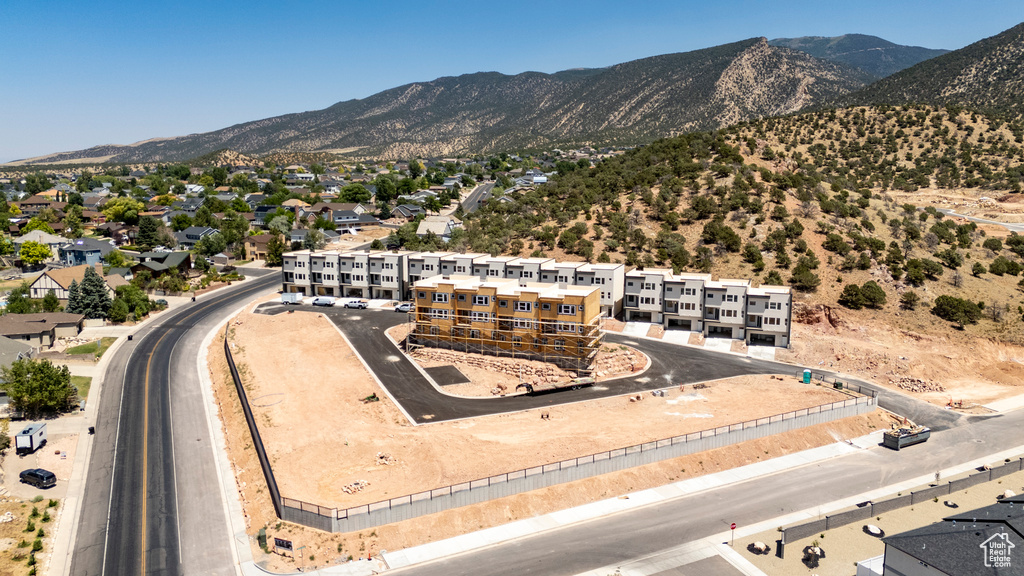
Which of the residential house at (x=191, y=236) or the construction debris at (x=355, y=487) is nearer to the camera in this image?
the construction debris at (x=355, y=487)

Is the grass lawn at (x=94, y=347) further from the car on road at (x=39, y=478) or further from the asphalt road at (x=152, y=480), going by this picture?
the car on road at (x=39, y=478)

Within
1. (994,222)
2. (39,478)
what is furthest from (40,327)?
(994,222)

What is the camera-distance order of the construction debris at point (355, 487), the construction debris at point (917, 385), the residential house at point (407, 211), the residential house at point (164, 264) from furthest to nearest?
the residential house at point (407, 211) < the residential house at point (164, 264) < the construction debris at point (917, 385) < the construction debris at point (355, 487)

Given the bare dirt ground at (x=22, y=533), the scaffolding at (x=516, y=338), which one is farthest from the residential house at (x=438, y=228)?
the bare dirt ground at (x=22, y=533)

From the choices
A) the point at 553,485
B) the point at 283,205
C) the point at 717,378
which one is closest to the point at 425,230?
the point at 283,205

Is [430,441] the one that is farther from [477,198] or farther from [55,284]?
[477,198]

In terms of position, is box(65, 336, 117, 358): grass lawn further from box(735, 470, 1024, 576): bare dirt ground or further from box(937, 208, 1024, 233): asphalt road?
box(937, 208, 1024, 233): asphalt road
